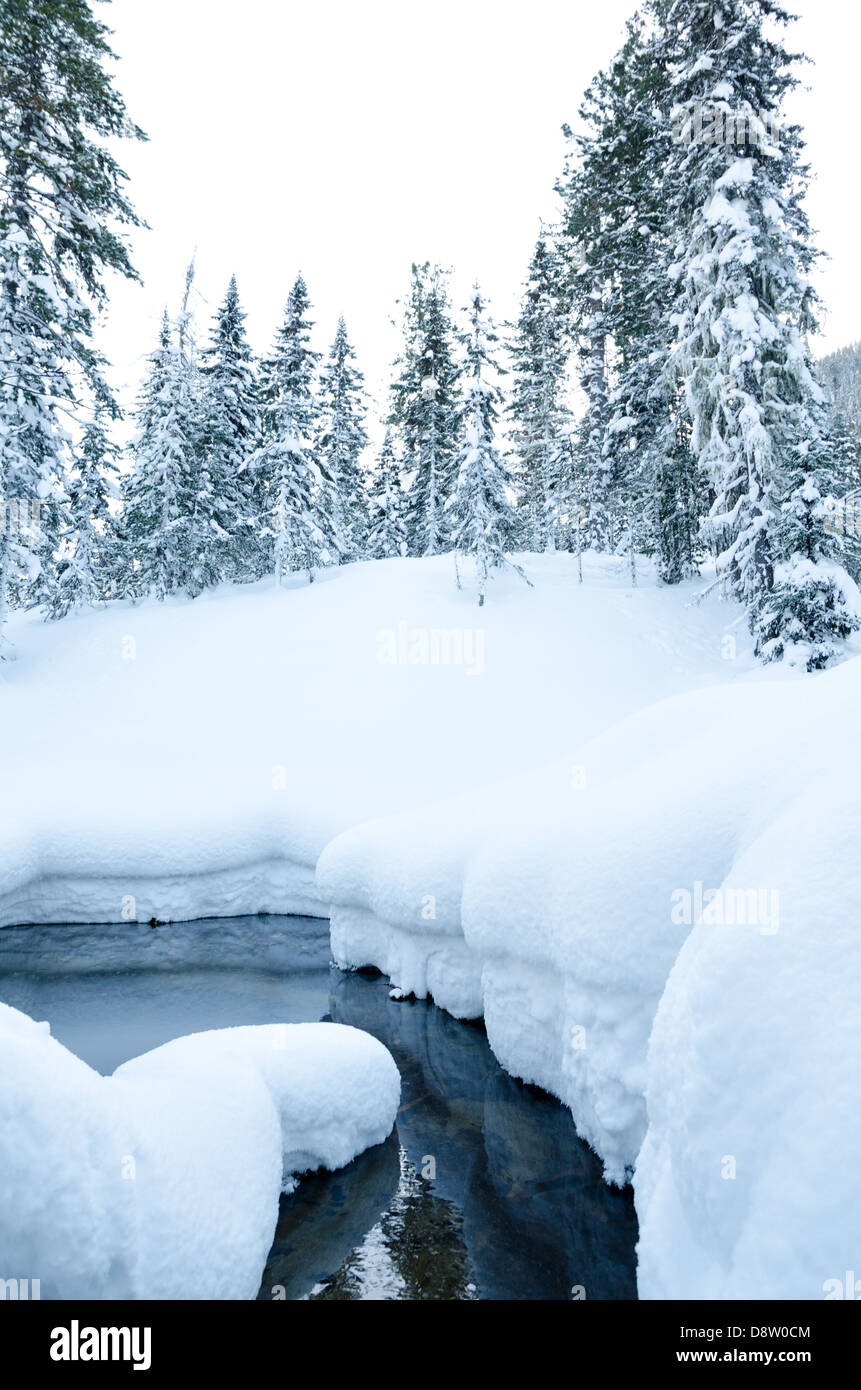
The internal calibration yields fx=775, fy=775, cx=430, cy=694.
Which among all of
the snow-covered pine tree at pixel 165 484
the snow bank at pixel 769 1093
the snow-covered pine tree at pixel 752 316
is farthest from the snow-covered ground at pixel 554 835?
→ the snow-covered pine tree at pixel 165 484

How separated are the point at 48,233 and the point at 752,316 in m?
17.2

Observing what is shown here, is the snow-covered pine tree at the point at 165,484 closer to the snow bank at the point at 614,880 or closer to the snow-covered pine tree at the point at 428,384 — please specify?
the snow-covered pine tree at the point at 428,384

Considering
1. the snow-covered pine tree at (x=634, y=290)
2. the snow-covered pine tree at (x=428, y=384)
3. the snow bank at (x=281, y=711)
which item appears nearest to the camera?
the snow bank at (x=281, y=711)

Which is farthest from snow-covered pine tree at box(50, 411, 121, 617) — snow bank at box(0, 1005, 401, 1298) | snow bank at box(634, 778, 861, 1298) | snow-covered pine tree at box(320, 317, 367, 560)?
snow bank at box(634, 778, 861, 1298)

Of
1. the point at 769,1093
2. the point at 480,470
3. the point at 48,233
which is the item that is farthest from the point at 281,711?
the point at 769,1093

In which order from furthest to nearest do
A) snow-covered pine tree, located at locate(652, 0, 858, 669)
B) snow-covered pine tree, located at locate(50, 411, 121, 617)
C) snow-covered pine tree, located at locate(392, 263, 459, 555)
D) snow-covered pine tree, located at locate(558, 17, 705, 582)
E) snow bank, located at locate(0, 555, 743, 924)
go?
snow-covered pine tree, located at locate(392, 263, 459, 555), snow-covered pine tree, located at locate(50, 411, 121, 617), snow-covered pine tree, located at locate(558, 17, 705, 582), snow-covered pine tree, located at locate(652, 0, 858, 669), snow bank, located at locate(0, 555, 743, 924)

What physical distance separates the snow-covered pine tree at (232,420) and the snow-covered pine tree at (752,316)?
18691mm

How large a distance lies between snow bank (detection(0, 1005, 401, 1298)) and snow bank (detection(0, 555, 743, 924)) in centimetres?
793

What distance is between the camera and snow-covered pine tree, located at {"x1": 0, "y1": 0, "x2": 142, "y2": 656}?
17641 mm

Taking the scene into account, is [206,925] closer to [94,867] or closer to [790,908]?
[94,867]

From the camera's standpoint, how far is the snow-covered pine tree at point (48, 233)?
695 inches

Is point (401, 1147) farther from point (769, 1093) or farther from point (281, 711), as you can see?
point (281, 711)

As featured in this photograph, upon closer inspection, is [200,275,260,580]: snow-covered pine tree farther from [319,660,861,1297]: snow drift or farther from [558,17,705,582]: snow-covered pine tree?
[319,660,861,1297]: snow drift
